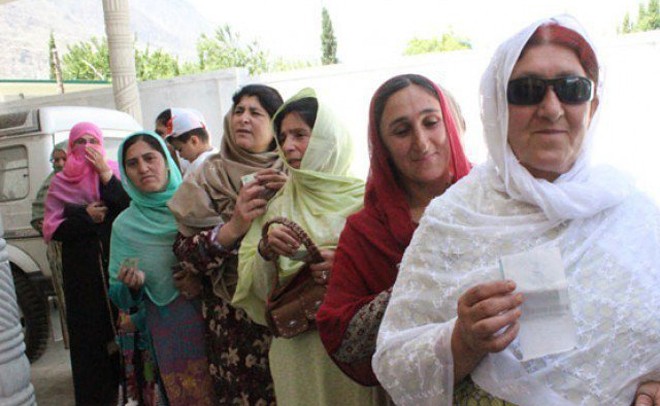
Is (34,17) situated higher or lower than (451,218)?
higher

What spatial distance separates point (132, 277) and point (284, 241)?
4.07ft

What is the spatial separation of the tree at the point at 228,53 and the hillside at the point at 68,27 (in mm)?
45332

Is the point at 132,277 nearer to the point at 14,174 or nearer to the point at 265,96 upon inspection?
the point at 265,96

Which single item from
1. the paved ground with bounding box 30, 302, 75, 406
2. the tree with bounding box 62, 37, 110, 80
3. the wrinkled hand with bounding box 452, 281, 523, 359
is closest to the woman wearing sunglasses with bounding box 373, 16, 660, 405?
the wrinkled hand with bounding box 452, 281, 523, 359

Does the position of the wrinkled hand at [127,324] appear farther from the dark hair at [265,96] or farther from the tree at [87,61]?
the tree at [87,61]

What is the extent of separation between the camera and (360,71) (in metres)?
9.91

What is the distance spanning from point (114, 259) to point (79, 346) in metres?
1.33

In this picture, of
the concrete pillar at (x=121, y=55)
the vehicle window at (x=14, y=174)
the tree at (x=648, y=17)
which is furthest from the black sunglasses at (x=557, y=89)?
the tree at (x=648, y=17)

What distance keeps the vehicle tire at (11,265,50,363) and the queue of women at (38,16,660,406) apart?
123 inches

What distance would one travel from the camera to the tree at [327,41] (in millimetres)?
43094

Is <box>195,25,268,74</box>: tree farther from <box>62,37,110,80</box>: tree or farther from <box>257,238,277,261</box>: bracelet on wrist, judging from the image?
<box>257,238,277,261</box>: bracelet on wrist

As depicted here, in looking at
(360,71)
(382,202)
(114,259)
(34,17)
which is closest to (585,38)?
(382,202)

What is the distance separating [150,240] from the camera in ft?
9.57

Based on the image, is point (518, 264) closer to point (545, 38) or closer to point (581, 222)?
point (581, 222)
